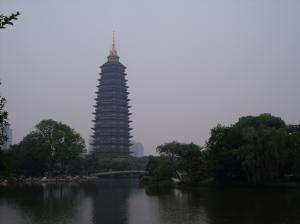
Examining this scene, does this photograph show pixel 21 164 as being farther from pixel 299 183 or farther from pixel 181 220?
pixel 181 220

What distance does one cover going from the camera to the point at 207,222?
20.6 meters

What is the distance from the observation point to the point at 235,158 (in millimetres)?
46125

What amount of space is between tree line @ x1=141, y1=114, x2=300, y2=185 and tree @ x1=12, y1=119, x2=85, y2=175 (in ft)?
92.5

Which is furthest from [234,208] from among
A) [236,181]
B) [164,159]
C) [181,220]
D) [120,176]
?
[120,176]

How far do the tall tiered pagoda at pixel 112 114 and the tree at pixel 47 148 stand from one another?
98.7ft

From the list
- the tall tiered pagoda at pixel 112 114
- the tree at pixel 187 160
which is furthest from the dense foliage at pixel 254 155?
the tall tiered pagoda at pixel 112 114

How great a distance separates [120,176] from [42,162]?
35.7 meters

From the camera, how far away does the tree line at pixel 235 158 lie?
1666 inches

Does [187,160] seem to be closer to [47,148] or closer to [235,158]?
[235,158]

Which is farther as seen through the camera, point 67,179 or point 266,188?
point 67,179

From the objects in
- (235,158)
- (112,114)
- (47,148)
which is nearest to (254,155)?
(235,158)

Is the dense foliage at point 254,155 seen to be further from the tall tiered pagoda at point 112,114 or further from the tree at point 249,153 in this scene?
the tall tiered pagoda at point 112,114

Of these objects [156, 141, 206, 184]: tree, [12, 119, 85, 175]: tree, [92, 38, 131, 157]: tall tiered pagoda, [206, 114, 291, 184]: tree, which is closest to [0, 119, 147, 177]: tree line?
[12, 119, 85, 175]: tree

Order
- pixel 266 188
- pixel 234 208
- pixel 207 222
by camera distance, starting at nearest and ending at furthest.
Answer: pixel 207 222, pixel 234 208, pixel 266 188
